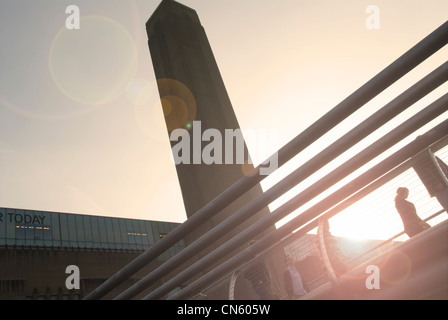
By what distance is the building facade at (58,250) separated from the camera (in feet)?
101

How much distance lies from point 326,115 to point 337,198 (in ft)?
2.30

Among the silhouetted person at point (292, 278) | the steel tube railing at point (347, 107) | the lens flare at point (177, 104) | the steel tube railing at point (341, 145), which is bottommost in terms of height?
the silhouetted person at point (292, 278)

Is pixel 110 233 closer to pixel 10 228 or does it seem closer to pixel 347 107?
pixel 10 228

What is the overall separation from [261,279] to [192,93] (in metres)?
14.3

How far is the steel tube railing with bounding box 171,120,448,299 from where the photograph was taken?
238 centimetres

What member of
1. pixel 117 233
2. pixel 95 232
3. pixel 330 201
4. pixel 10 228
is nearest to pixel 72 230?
pixel 95 232

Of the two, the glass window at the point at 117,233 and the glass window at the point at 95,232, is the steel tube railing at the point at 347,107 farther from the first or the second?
the glass window at the point at 117,233

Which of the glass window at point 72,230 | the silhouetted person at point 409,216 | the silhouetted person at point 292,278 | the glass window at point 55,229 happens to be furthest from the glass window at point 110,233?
the silhouetted person at point 409,216

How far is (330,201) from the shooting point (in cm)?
286

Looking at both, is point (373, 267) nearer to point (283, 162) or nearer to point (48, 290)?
point (283, 162)

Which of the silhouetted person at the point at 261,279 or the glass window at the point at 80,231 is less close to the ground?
the glass window at the point at 80,231

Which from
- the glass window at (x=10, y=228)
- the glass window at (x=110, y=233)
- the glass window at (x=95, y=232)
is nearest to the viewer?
the glass window at (x=10, y=228)

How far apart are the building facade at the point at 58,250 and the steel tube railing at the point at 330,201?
32664 millimetres

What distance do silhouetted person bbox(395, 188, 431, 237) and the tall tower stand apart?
12.0m
